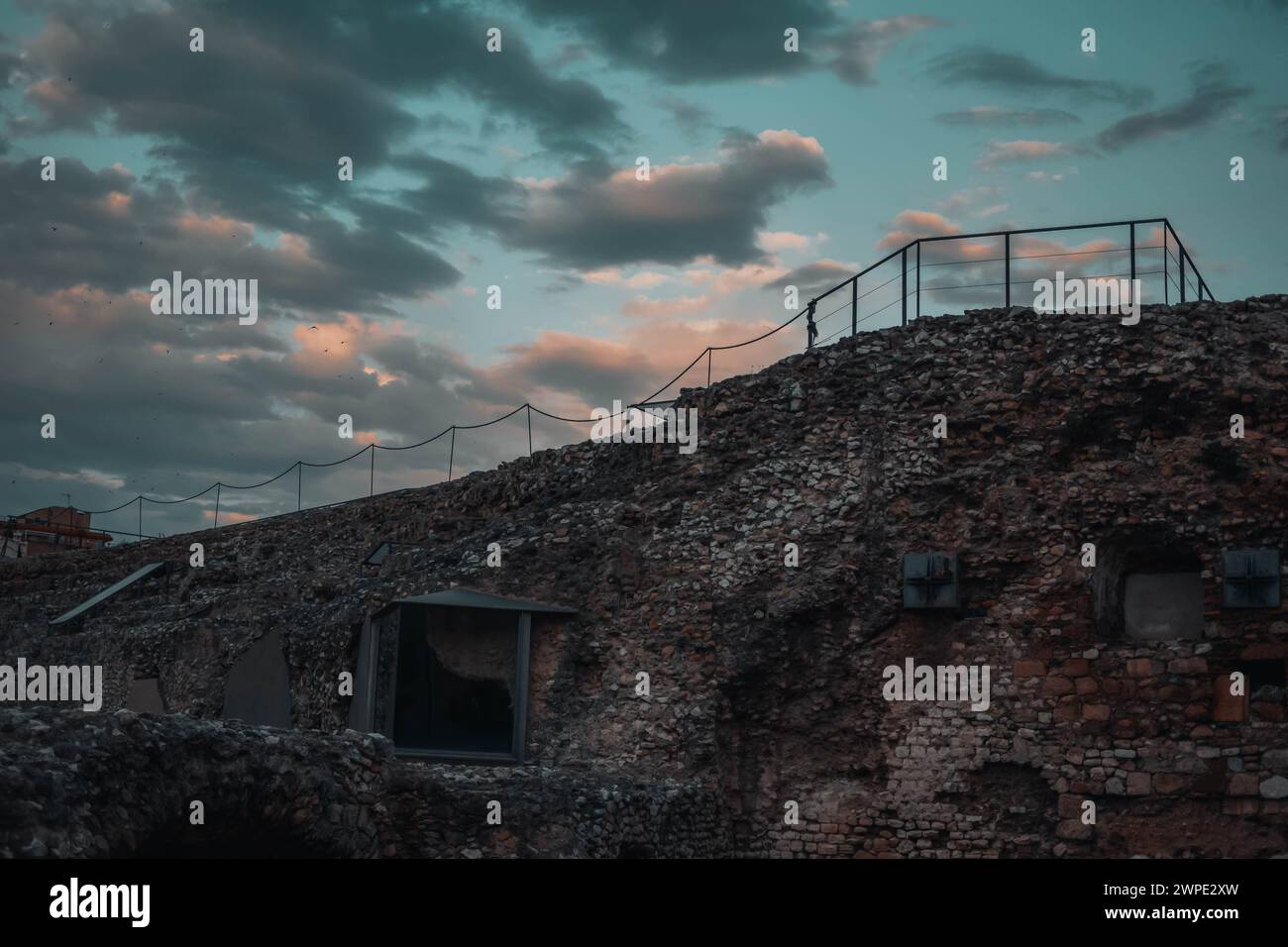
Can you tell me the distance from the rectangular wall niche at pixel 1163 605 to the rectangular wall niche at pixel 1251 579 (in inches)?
26.9

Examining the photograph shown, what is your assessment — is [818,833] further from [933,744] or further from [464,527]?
[464,527]

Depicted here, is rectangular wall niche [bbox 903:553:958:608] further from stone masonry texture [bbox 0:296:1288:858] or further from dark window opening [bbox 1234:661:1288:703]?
dark window opening [bbox 1234:661:1288:703]

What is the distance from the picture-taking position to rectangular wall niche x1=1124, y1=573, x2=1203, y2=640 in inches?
760

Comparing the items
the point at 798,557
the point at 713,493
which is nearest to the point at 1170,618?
the point at 798,557

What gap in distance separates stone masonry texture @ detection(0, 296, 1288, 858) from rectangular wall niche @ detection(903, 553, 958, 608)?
253 mm

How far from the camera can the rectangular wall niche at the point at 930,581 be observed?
785 inches

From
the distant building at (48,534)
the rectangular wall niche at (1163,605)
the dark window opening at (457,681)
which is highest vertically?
the distant building at (48,534)

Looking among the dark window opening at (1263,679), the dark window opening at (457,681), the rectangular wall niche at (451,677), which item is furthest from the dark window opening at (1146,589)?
the dark window opening at (457,681)

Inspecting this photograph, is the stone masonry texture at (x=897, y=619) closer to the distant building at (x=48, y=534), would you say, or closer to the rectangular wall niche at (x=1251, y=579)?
the rectangular wall niche at (x=1251, y=579)

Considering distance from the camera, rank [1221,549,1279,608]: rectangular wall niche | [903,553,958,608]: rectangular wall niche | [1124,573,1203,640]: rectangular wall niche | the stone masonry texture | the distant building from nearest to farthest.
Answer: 1. the stone masonry texture
2. [1221,549,1279,608]: rectangular wall niche
3. [1124,573,1203,640]: rectangular wall niche
4. [903,553,958,608]: rectangular wall niche
5. the distant building

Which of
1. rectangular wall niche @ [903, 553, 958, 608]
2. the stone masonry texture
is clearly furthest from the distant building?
rectangular wall niche @ [903, 553, 958, 608]

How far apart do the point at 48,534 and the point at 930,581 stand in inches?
1628

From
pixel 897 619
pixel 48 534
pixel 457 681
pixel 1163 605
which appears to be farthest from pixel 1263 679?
pixel 48 534

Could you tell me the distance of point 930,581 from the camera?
20047mm
